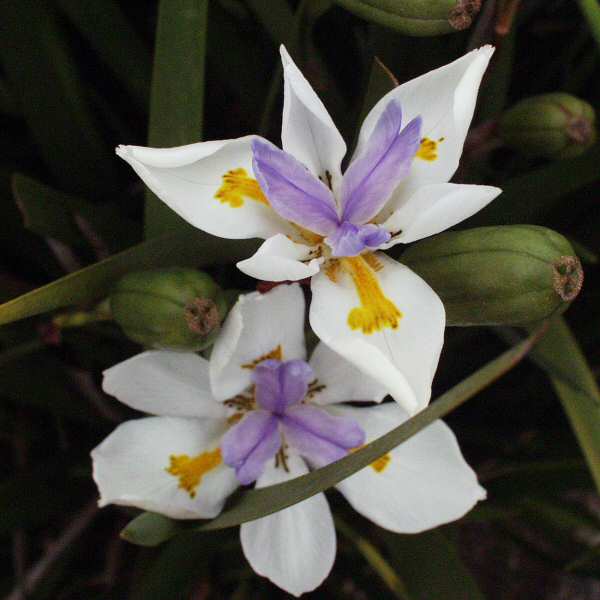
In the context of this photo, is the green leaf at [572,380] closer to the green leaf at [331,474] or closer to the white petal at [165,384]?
the green leaf at [331,474]

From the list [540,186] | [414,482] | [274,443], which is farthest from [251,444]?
[540,186]

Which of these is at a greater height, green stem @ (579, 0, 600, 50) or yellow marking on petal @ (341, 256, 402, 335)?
green stem @ (579, 0, 600, 50)

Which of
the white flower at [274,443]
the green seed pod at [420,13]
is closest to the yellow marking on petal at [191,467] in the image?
the white flower at [274,443]

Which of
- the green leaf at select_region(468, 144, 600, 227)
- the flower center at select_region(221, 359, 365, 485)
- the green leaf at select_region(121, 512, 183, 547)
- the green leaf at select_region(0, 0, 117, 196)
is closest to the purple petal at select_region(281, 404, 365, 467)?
the flower center at select_region(221, 359, 365, 485)

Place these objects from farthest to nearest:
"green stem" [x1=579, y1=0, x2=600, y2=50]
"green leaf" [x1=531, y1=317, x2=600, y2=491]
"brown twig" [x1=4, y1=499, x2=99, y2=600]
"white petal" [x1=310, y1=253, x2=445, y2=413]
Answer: "brown twig" [x1=4, y1=499, x2=99, y2=600] → "green leaf" [x1=531, y1=317, x2=600, y2=491] → "green stem" [x1=579, y1=0, x2=600, y2=50] → "white petal" [x1=310, y1=253, x2=445, y2=413]

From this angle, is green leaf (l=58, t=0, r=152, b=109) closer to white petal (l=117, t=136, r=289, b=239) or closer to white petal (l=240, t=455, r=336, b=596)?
white petal (l=117, t=136, r=289, b=239)

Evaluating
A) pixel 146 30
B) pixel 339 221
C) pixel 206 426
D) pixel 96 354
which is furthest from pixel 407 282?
pixel 146 30

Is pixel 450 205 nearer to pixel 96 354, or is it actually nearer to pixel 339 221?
pixel 339 221

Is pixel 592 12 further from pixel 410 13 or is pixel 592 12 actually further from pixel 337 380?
pixel 337 380
